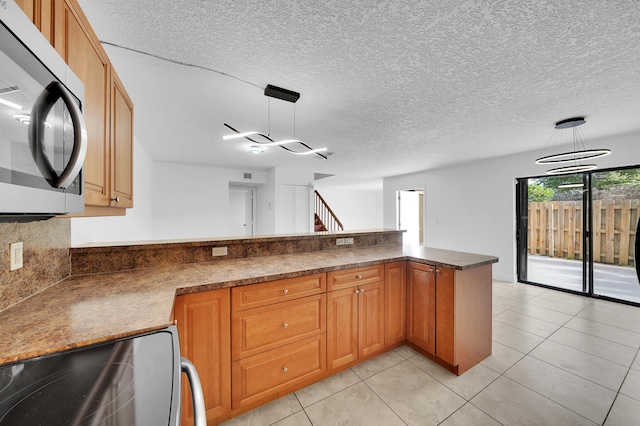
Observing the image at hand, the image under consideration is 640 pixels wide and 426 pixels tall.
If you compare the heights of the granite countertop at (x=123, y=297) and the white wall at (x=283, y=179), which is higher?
the white wall at (x=283, y=179)

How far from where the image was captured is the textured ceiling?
4.57ft

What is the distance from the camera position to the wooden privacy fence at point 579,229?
3.64 metres

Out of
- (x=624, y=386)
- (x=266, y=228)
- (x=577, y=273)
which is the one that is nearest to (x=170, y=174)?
(x=266, y=228)

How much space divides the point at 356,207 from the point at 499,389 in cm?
976

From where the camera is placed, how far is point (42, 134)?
0.65 m

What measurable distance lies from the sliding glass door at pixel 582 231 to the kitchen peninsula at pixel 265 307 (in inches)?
124

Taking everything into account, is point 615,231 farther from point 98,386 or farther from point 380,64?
point 98,386

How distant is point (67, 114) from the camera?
29.9 inches

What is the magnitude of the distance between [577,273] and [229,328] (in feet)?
17.9

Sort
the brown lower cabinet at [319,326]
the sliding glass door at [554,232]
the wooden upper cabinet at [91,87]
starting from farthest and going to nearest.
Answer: the sliding glass door at [554,232]
the brown lower cabinet at [319,326]
the wooden upper cabinet at [91,87]

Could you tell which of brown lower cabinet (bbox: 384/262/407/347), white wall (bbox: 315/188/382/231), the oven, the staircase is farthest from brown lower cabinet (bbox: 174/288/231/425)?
white wall (bbox: 315/188/382/231)

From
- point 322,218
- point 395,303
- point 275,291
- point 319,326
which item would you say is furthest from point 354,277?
point 322,218

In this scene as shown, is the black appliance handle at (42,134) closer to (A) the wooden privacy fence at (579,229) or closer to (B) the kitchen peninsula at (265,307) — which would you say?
(B) the kitchen peninsula at (265,307)

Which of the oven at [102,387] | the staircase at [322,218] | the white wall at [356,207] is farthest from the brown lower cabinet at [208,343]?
the white wall at [356,207]
